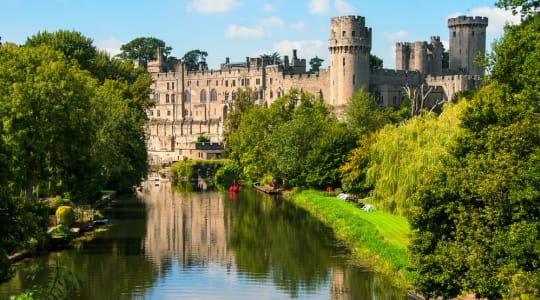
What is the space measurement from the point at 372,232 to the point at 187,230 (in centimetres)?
967

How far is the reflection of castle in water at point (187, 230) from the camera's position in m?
32.0

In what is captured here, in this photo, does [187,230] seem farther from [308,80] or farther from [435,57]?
[435,57]

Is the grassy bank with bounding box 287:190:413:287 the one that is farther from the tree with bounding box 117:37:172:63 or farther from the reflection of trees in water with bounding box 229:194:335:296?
the tree with bounding box 117:37:172:63

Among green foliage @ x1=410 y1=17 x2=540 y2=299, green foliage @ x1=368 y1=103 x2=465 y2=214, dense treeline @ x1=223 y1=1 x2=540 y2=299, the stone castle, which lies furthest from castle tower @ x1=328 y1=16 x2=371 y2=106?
green foliage @ x1=410 y1=17 x2=540 y2=299

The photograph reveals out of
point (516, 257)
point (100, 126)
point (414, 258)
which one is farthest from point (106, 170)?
point (516, 257)

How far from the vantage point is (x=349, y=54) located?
8175cm

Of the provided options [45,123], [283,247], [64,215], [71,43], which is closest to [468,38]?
[71,43]

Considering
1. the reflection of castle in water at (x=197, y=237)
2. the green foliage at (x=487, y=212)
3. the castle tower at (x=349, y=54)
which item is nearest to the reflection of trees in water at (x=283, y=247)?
the reflection of castle in water at (x=197, y=237)

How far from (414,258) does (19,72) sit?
20.2 metres

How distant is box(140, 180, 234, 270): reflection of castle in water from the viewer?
31984 mm

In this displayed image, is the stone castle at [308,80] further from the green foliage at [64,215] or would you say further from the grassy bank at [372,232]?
the green foliage at [64,215]

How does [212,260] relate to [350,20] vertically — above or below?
below

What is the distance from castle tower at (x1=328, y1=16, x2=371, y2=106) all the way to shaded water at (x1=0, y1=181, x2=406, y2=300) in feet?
123

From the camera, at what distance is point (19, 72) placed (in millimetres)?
35188
